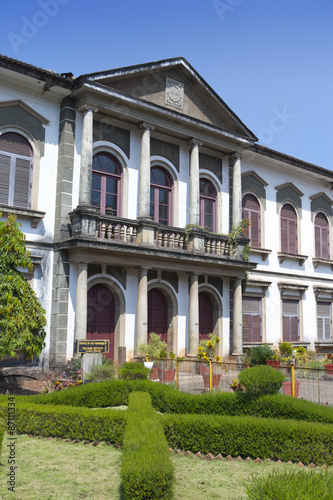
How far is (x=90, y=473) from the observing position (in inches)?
262

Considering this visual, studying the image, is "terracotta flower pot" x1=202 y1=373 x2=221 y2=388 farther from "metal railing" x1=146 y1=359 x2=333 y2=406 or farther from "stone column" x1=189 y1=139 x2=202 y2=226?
"stone column" x1=189 y1=139 x2=202 y2=226

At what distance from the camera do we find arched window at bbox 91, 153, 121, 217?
16375 millimetres

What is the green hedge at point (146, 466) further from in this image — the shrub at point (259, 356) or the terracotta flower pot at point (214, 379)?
the shrub at point (259, 356)

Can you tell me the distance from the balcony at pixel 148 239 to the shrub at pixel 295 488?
1105 cm

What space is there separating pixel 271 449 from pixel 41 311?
21.7 ft

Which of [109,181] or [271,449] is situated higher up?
[109,181]

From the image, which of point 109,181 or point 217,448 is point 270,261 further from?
point 217,448

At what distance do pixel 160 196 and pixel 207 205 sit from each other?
2.46m

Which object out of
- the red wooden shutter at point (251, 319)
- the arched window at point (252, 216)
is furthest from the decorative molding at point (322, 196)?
the red wooden shutter at point (251, 319)

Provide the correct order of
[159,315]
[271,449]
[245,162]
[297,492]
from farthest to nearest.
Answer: [245,162] < [159,315] < [271,449] < [297,492]

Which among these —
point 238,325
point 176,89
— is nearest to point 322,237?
point 238,325

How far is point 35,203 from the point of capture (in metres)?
15.0

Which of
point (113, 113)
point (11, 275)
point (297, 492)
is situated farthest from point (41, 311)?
point (297, 492)

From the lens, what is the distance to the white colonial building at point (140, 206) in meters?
14.9
